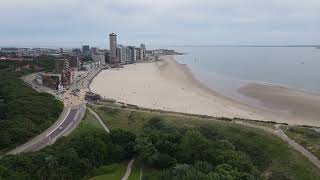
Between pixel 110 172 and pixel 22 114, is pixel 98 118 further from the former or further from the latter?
pixel 110 172

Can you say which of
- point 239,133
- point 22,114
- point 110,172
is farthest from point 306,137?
point 22,114

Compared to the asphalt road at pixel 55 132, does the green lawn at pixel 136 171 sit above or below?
below

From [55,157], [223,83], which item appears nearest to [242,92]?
[223,83]

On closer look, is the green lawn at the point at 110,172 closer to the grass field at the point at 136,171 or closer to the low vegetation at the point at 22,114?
the grass field at the point at 136,171

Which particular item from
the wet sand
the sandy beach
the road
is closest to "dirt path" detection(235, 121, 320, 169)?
the sandy beach

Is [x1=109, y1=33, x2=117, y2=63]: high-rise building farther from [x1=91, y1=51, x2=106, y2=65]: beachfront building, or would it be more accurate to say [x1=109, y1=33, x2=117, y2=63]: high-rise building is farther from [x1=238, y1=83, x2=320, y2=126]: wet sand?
[x1=238, y1=83, x2=320, y2=126]: wet sand

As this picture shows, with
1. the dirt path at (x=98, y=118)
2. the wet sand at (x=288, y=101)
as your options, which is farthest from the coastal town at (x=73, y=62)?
the wet sand at (x=288, y=101)
